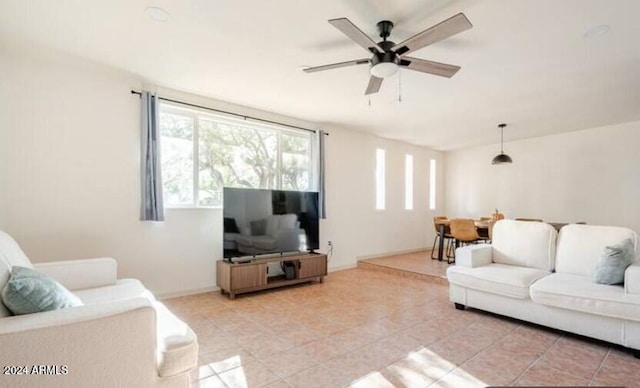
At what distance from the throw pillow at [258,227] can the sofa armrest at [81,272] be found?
1697mm

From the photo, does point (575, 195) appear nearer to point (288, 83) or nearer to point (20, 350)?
point (288, 83)

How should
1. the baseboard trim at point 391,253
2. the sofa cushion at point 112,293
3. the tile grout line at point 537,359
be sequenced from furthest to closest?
the baseboard trim at point 391,253 < the sofa cushion at point 112,293 < the tile grout line at point 537,359

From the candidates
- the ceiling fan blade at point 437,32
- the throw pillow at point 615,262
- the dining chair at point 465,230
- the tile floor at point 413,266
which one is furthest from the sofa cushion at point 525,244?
the ceiling fan blade at point 437,32

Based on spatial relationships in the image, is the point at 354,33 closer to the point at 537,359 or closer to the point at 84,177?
the point at 537,359

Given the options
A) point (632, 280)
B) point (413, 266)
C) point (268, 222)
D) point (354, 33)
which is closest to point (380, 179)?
point (413, 266)

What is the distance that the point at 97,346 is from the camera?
138 centimetres

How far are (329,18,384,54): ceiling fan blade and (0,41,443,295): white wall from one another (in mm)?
2658

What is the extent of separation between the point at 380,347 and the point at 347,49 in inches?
106

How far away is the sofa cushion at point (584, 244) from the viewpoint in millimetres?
3082

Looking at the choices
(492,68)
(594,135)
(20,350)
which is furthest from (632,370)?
(594,135)

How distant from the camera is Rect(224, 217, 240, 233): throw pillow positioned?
394 cm

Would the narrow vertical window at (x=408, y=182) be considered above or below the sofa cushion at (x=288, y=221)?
above

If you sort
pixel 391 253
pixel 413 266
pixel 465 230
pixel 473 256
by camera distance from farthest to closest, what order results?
pixel 391 253
pixel 413 266
pixel 465 230
pixel 473 256

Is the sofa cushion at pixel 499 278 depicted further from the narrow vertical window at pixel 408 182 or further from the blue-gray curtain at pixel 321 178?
the narrow vertical window at pixel 408 182
